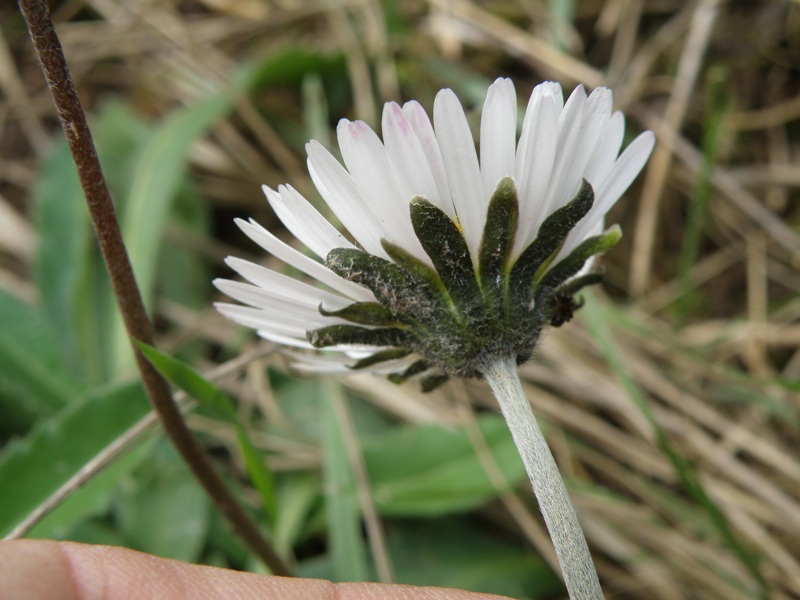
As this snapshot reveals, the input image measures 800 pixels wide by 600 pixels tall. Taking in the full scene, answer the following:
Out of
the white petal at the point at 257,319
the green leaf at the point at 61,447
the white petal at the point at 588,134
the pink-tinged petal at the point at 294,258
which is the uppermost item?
the white petal at the point at 588,134

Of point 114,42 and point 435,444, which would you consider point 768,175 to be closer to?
point 435,444

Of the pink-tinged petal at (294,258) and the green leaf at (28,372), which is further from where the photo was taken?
the green leaf at (28,372)

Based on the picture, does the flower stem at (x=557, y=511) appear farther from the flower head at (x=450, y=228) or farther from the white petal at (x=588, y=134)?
the white petal at (x=588, y=134)

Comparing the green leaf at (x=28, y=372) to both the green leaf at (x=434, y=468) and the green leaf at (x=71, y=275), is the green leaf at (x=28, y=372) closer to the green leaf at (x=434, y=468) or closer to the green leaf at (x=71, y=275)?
the green leaf at (x=71, y=275)

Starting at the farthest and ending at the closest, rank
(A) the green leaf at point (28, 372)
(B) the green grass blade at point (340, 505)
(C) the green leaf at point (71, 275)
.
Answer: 1. (C) the green leaf at point (71, 275)
2. (A) the green leaf at point (28, 372)
3. (B) the green grass blade at point (340, 505)

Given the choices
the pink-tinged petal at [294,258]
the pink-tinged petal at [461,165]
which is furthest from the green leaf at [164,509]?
the pink-tinged petal at [461,165]

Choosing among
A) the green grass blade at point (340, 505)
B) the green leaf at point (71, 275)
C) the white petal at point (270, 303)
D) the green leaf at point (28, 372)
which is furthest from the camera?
the green leaf at point (71, 275)

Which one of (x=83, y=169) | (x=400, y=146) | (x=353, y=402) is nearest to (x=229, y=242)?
(x=353, y=402)

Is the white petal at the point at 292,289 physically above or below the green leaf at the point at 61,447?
above
